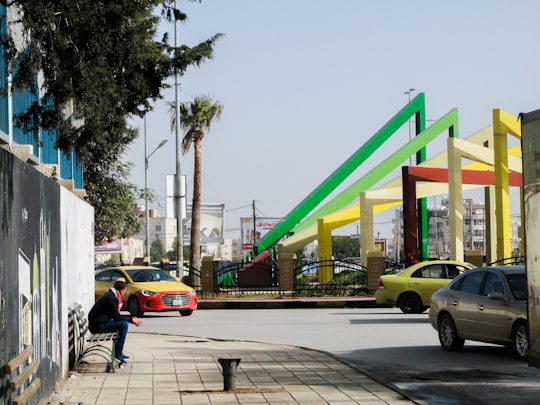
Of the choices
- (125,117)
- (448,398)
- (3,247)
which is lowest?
(448,398)

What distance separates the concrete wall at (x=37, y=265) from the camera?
325 inches

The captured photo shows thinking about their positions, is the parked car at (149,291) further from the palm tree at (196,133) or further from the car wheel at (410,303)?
the palm tree at (196,133)

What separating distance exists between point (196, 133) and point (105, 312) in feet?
126

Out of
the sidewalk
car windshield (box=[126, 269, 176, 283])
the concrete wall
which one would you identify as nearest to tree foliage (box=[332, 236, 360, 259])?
car windshield (box=[126, 269, 176, 283])

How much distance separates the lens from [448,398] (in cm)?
1229

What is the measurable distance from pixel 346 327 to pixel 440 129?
1100 inches

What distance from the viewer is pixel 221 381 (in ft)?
44.9

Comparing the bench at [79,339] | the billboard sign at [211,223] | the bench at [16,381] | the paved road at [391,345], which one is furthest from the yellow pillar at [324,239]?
the billboard sign at [211,223]

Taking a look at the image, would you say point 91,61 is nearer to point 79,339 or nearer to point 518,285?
point 79,339

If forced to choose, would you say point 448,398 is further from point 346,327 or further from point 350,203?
point 350,203

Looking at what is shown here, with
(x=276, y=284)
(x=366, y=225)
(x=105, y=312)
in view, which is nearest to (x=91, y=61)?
(x=105, y=312)

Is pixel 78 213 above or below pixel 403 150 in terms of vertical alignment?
below

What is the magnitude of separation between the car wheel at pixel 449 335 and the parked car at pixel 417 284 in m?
10.2

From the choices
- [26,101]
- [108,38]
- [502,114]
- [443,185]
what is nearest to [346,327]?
[26,101]
